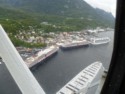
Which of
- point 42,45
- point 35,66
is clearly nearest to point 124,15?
point 35,66

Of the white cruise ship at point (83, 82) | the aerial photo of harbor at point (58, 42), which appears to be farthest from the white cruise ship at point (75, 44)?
the white cruise ship at point (83, 82)

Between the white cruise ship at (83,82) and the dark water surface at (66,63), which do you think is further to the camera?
the dark water surface at (66,63)

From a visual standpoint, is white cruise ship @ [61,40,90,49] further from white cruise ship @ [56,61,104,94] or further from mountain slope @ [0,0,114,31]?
white cruise ship @ [56,61,104,94]

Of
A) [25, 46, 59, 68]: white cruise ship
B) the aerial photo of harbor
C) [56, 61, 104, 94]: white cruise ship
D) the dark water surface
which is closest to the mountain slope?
the aerial photo of harbor

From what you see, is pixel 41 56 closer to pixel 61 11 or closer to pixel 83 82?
pixel 61 11

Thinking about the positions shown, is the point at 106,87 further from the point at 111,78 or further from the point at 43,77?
the point at 43,77


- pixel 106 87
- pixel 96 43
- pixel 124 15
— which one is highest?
pixel 124 15

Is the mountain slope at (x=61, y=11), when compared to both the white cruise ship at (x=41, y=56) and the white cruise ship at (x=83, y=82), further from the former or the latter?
the white cruise ship at (x=83, y=82)

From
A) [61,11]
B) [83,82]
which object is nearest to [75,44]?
[61,11]
